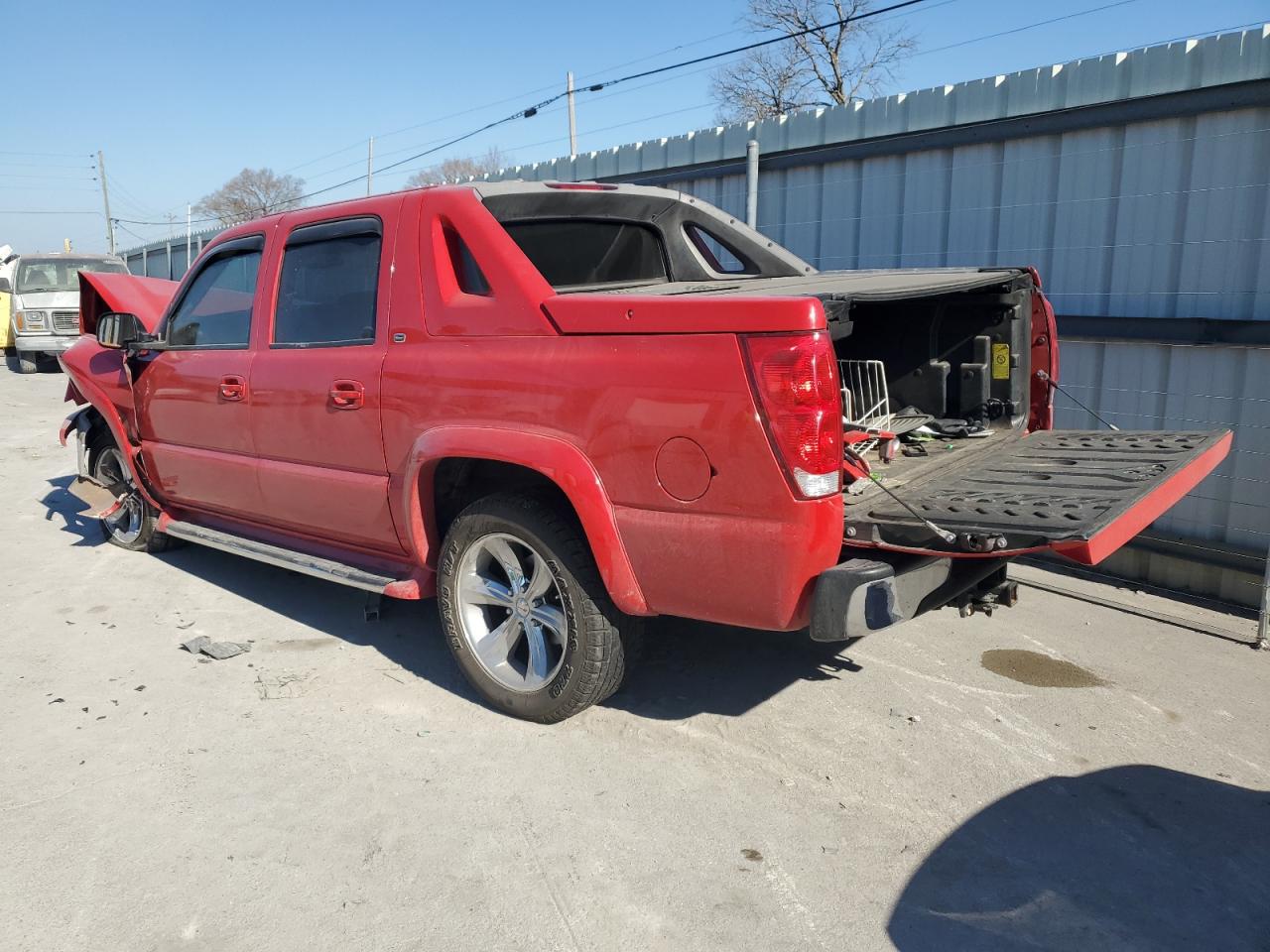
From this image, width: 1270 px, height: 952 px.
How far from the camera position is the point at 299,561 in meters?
4.58

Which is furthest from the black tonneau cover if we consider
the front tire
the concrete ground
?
→ the concrete ground

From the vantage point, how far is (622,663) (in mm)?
3684

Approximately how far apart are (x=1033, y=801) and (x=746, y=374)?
→ 1779 millimetres

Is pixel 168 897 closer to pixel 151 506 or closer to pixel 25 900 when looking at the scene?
pixel 25 900

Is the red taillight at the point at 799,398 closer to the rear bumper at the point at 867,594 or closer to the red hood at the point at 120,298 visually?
the rear bumper at the point at 867,594

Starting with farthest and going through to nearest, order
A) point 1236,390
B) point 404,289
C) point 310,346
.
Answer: point 1236,390
point 310,346
point 404,289

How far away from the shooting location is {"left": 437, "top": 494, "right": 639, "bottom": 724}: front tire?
11.8ft

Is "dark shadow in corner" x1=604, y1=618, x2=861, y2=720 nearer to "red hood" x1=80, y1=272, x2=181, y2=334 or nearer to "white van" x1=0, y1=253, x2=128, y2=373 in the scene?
"red hood" x1=80, y1=272, x2=181, y2=334

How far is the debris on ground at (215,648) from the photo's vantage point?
15.1ft

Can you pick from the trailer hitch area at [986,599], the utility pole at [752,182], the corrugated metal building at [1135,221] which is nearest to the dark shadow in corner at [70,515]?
the utility pole at [752,182]

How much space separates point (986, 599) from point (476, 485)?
2187 millimetres

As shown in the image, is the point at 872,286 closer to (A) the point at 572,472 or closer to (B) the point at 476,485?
(A) the point at 572,472

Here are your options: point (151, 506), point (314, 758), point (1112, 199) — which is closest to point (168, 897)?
point (314, 758)

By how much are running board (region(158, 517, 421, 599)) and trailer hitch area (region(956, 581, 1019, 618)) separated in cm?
226
